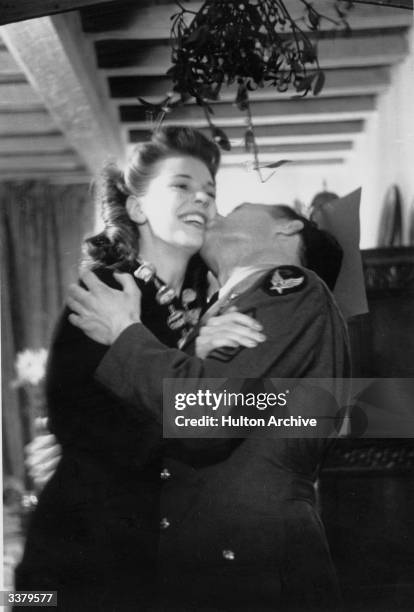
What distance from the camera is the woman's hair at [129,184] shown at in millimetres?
2879

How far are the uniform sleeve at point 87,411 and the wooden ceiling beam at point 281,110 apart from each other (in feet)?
2.49

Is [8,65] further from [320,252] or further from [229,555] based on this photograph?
[229,555]

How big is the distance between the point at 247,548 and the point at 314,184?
1.17 metres

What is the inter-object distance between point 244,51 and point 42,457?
1.48 m

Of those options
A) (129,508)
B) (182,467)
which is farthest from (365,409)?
(129,508)

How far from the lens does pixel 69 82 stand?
2947 mm

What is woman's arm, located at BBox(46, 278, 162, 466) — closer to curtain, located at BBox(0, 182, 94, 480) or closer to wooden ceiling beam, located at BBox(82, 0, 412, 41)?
curtain, located at BBox(0, 182, 94, 480)

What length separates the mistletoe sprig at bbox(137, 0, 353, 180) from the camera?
2.87m

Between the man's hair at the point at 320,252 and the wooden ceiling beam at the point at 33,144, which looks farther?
the wooden ceiling beam at the point at 33,144

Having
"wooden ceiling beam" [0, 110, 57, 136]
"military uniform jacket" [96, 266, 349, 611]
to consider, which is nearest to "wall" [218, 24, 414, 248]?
"military uniform jacket" [96, 266, 349, 611]

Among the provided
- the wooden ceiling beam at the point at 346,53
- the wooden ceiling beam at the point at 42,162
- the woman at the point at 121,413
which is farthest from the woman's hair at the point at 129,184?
the wooden ceiling beam at the point at 346,53

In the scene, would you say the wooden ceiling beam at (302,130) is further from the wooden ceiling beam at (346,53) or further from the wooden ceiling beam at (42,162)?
the wooden ceiling beam at (42,162)

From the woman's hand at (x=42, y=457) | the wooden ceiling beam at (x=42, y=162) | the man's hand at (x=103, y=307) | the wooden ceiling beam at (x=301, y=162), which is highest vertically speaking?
the wooden ceiling beam at (x=42, y=162)

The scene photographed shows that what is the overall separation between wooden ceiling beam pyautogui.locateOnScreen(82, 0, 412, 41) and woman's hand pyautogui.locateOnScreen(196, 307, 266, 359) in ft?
3.10
